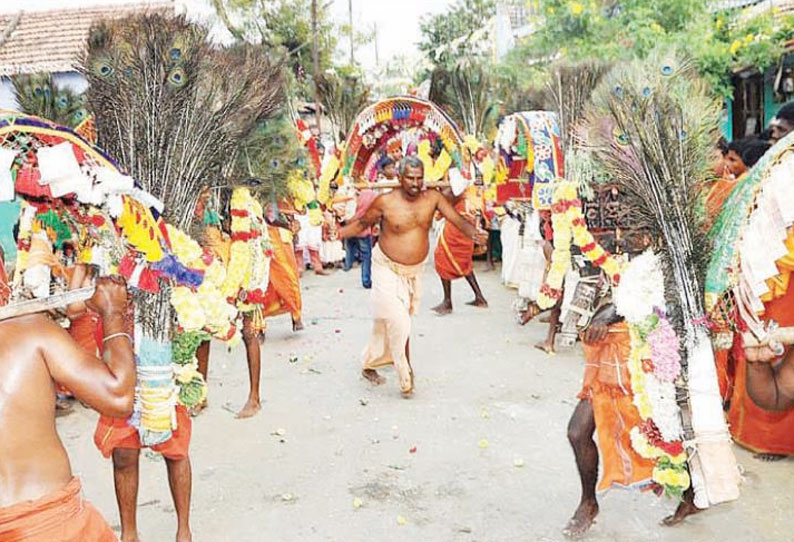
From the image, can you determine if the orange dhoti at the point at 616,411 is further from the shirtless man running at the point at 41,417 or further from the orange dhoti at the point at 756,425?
the shirtless man running at the point at 41,417

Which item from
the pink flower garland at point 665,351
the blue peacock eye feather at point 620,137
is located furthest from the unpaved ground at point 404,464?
the blue peacock eye feather at point 620,137

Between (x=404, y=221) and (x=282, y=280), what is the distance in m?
1.54

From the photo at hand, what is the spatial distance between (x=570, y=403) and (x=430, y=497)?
5.99 feet

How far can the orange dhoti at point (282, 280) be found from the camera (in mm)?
7051

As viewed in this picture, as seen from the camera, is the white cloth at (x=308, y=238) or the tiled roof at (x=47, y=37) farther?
the tiled roof at (x=47, y=37)

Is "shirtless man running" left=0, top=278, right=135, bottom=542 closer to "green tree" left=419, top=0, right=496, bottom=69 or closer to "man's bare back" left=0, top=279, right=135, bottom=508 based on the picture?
"man's bare back" left=0, top=279, right=135, bottom=508

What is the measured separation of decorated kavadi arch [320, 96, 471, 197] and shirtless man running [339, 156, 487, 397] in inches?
20.1

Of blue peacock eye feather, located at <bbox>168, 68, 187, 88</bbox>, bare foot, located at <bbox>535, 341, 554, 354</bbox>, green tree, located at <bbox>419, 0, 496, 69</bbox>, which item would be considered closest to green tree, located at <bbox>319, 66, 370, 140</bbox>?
bare foot, located at <bbox>535, 341, 554, 354</bbox>

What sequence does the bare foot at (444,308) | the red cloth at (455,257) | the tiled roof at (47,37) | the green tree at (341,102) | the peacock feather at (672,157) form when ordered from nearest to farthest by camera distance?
the peacock feather at (672,157), the bare foot at (444,308), the red cloth at (455,257), the green tree at (341,102), the tiled roof at (47,37)

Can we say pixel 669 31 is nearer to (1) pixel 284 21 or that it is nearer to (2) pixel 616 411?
(2) pixel 616 411

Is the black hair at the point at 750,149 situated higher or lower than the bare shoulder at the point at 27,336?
higher

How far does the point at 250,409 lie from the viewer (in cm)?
585

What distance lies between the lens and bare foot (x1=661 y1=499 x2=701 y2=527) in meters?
A: 3.84

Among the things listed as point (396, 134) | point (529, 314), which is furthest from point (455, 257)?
point (396, 134)
